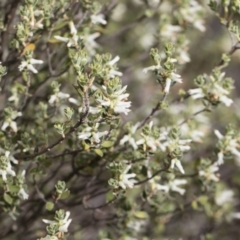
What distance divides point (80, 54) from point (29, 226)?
0.51 m

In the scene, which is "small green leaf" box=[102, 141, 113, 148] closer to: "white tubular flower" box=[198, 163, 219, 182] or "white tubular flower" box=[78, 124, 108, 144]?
"white tubular flower" box=[78, 124, 108, 144]

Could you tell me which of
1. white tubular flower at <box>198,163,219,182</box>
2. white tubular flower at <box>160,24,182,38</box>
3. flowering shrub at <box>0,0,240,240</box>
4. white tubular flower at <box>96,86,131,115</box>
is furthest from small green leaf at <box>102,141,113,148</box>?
white tubular flower at <box>160,24,182,38</box>

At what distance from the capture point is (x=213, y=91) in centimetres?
103

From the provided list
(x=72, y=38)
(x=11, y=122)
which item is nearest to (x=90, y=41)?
(x=72, y=38)

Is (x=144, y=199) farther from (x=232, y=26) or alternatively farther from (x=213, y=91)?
(x=232, y=26)

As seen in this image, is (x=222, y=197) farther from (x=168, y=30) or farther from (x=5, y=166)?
(x=5, y=166)

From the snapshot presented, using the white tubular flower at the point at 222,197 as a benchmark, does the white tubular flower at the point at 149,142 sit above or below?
above

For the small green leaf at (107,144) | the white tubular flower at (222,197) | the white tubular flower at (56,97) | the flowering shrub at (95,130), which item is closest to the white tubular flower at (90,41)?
the flowering shrub at (95,130)

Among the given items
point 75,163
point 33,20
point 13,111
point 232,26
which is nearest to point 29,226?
point 75,163

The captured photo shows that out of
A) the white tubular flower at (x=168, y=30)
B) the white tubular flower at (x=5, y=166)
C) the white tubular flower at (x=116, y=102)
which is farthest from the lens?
the white tubular flower at (x=168, y=30)

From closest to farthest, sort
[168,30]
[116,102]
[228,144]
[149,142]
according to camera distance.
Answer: [116,102]
[149,142]
[228,144]
[168,30]

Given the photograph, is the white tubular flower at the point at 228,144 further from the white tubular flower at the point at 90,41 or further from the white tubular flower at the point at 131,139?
the white tubular flower at the point at 90,41

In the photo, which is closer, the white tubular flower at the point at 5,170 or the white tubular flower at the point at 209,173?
the white tubular flower at the point at 5,170

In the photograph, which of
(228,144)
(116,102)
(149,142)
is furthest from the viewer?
(228,144)
